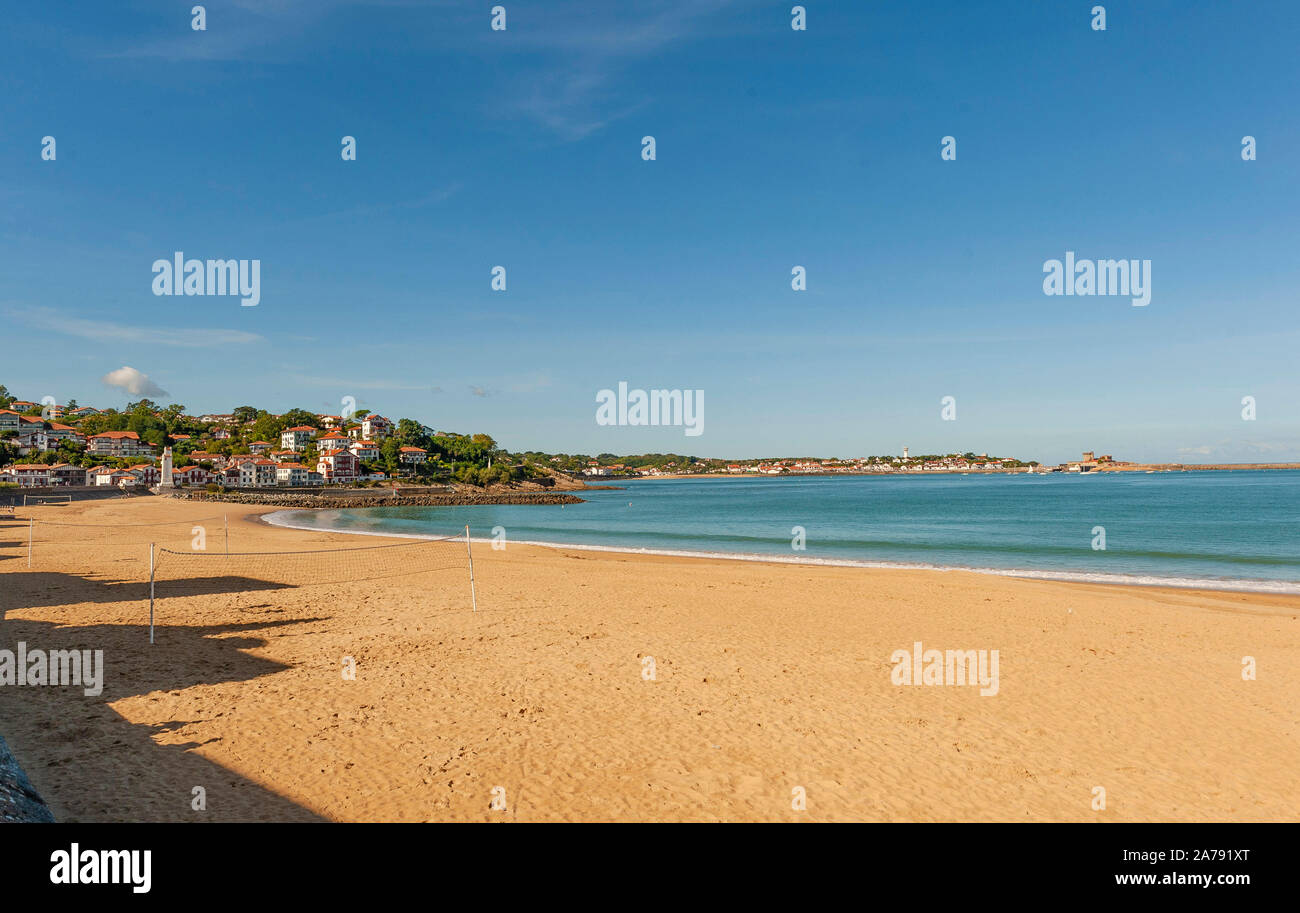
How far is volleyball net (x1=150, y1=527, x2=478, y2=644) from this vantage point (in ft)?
57.5

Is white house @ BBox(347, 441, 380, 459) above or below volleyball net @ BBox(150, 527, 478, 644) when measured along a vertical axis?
above

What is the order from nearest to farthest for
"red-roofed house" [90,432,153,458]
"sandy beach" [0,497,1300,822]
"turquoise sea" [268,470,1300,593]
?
"sandy beach" [0,497,1300,822], "turquoise sea" [268,470,1300,593], "red-roofed house" [90,432,153,458]

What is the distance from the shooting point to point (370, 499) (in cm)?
8162

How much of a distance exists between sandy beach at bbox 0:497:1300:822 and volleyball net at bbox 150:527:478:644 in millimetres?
892

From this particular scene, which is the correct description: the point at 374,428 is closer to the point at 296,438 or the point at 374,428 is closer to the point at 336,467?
the point at 296,438

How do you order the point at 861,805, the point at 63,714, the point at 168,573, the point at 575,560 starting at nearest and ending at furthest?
1. the point at 861,805
2. the point at 63,714
3. the point at 168,573
4. the point at 575,560

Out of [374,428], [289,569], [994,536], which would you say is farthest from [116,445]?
[994,536]

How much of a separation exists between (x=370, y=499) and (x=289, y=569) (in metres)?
63.8

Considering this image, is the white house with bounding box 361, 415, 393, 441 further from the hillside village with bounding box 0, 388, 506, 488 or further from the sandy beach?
the sandy beach

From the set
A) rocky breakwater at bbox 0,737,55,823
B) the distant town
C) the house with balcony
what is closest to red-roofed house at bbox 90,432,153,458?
the distant town
